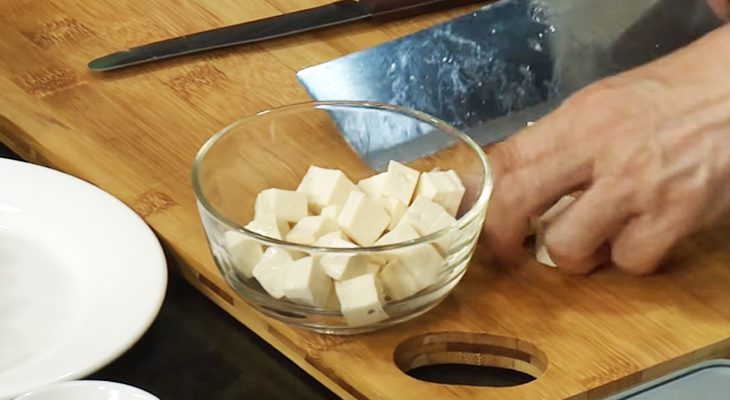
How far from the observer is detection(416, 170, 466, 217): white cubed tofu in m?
1.00

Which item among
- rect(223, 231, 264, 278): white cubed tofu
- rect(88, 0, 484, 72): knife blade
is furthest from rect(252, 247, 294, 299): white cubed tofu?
rect(88, 0, 484, 72): knife blade

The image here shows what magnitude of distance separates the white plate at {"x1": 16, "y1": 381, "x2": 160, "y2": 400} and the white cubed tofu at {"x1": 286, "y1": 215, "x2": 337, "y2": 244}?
20 cm

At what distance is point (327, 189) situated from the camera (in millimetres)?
1003

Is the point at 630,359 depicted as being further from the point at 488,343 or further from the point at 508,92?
the point at 508,92

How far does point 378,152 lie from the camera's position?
112 centimetres

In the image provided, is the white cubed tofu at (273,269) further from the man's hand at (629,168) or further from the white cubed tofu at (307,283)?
the man's hand at (629,168)

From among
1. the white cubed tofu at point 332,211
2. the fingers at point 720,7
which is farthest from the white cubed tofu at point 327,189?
the fingers at point 720,7

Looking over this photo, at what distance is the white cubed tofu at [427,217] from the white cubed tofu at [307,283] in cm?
8

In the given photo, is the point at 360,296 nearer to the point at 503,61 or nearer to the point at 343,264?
the point at 343,264

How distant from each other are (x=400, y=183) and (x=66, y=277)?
0.87 ft

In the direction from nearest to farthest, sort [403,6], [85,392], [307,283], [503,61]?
[85,392] < [307,283] < [503,61] < [403,6]

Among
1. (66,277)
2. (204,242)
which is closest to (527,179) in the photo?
(204,242)

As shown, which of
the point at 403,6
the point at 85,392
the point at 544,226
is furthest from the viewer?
the point at 403,6

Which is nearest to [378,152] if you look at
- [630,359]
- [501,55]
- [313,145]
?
[313,145]
